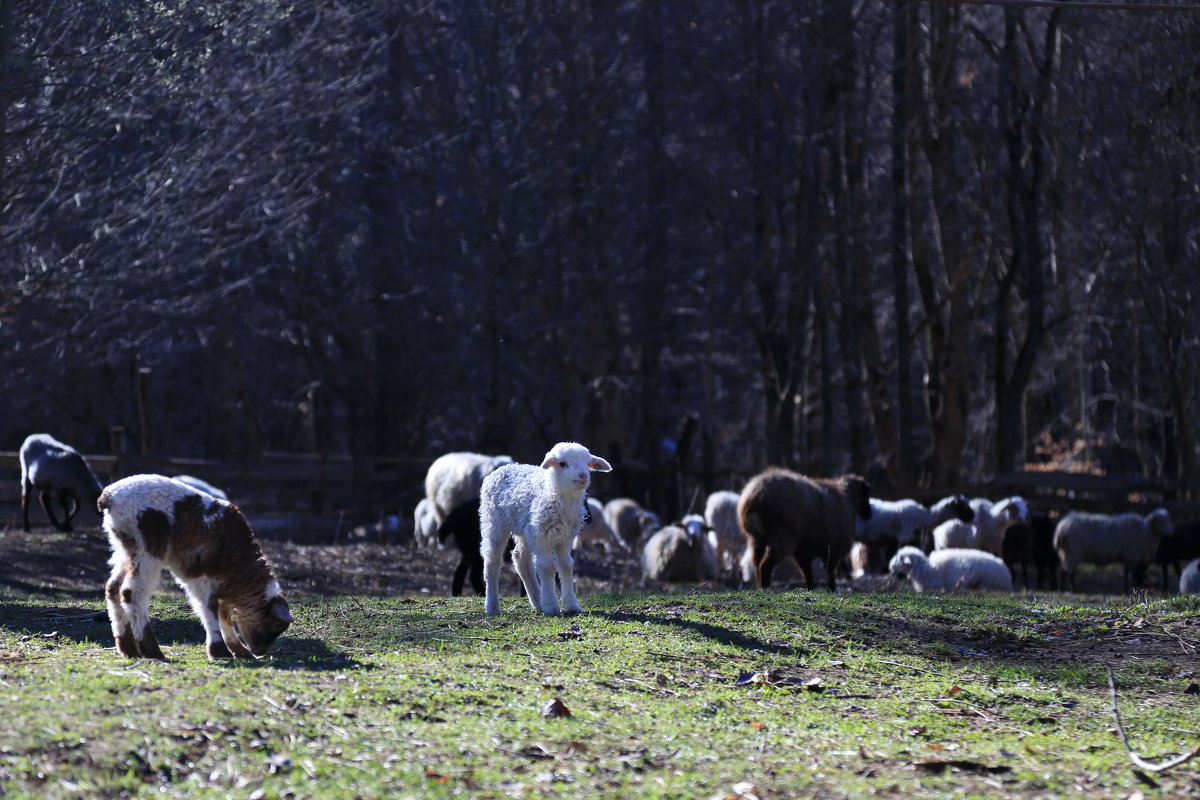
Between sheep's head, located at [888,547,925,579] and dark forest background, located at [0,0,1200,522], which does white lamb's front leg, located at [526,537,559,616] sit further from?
dark forest background, located at [0,0,1200,522]

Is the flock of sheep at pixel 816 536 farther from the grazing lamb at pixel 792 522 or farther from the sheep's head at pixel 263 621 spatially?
the sheep's head at pixel 263 621

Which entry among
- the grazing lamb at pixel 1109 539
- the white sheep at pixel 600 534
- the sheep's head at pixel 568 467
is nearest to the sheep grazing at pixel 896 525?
the grazing lamb at pixel 1109 539

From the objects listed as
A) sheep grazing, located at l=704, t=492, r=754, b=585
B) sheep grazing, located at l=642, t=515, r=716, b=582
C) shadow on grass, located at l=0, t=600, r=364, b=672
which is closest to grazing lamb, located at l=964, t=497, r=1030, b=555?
sheep grazing, located at l=704, t=492, r=754, b=585

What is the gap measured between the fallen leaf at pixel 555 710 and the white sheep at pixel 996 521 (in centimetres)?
1567

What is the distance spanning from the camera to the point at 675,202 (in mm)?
33750

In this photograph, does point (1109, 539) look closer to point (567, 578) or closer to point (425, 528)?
point (425, 528)

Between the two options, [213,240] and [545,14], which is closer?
[213,240]

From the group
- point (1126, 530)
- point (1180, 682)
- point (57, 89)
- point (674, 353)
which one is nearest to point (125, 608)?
point (1180, 682)

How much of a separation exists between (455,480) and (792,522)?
214 inches

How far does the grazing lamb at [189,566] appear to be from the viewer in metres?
7.99

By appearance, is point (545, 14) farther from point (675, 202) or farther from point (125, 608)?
point (125, 608)

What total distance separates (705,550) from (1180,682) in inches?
429

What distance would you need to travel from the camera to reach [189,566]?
8234 millimetres

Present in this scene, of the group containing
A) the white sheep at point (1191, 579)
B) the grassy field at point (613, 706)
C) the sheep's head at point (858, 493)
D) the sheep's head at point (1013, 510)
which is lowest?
the white sheep at point (1191, 579)
